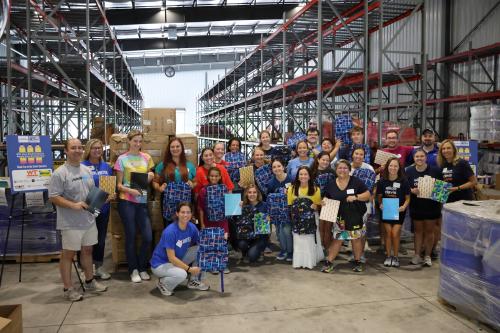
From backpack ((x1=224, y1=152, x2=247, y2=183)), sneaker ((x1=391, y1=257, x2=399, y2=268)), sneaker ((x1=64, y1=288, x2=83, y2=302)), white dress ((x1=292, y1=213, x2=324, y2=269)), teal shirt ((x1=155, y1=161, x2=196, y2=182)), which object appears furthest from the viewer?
backpack ((x1=224, y1=152, x2=247, y2=183))

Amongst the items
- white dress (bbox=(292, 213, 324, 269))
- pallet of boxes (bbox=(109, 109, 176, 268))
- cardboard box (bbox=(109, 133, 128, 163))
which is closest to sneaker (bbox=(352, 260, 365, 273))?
white dress (bbox=(292, 213, 324, 269))

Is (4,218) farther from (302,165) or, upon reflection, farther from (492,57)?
(492,57)

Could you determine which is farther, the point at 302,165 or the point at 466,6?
the point at 466,6

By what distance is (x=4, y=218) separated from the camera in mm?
6059

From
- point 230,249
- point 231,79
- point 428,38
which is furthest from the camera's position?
point 231,79

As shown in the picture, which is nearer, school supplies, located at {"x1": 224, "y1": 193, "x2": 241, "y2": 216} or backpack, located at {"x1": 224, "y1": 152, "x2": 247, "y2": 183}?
school supplies, located at {"x1": 224, "y1": 193, "x2": 241, "y2": 216}

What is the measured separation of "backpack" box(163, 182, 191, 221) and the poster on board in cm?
139

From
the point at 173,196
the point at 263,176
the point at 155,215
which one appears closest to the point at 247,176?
the point at 263,176

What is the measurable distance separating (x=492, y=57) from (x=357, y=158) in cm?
865

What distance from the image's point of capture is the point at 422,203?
5844 millimetres

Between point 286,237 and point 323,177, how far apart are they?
0.97 m

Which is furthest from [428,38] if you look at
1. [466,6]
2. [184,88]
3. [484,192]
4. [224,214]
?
[184,88]

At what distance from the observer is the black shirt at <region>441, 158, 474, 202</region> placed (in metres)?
5.96

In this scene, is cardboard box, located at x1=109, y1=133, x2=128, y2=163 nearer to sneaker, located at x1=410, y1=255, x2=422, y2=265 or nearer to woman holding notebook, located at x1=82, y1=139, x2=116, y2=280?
woman holding notebook, located at x1=82, y1=139, x2=116, y2=280
